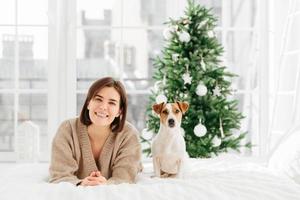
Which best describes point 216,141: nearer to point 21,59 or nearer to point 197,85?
point 197,85

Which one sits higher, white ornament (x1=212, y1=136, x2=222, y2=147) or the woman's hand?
the woman's hand

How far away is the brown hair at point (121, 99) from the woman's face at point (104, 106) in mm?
17

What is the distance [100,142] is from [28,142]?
184cm

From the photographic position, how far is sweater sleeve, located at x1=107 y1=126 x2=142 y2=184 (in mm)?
2297

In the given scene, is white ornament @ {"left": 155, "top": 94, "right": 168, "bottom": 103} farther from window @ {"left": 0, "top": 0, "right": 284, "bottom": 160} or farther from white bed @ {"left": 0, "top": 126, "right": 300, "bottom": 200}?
white bed @ {"left": 0, "top": 126, "right": 300, "bottom": 200}

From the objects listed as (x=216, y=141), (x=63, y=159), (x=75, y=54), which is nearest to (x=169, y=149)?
(x=63, y=159)

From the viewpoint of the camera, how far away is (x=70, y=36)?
4.51 m

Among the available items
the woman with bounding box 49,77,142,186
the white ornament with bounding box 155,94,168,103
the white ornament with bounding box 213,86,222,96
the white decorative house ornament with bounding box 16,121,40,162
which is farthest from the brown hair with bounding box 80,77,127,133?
the white decorative house ornament with bounding box 16,121,40,162

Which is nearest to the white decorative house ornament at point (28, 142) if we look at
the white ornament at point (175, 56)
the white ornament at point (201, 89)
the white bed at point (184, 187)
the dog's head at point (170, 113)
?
the white ornament at point (175, 56)

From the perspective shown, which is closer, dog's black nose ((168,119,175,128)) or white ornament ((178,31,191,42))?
dog's black nose ((168,119,175,128))

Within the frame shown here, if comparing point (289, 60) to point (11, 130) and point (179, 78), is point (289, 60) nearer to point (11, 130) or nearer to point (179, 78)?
point (179, 78)

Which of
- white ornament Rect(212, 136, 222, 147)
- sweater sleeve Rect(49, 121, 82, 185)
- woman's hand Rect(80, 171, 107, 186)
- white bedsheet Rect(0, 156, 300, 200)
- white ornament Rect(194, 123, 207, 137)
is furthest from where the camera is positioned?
white ornament Rect(212, 136, 222, 147)

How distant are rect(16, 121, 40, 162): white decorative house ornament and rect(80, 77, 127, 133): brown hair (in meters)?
1.74

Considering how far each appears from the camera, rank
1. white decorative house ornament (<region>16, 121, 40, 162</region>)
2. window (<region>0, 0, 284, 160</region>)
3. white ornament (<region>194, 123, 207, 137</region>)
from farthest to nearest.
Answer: window (<region>0, 0, 284, 160</region>) < white decorative house ornament (<region>16, 121, 40, 162</region>) < white ornament (<region>194, 123, 207, 137</region>)
